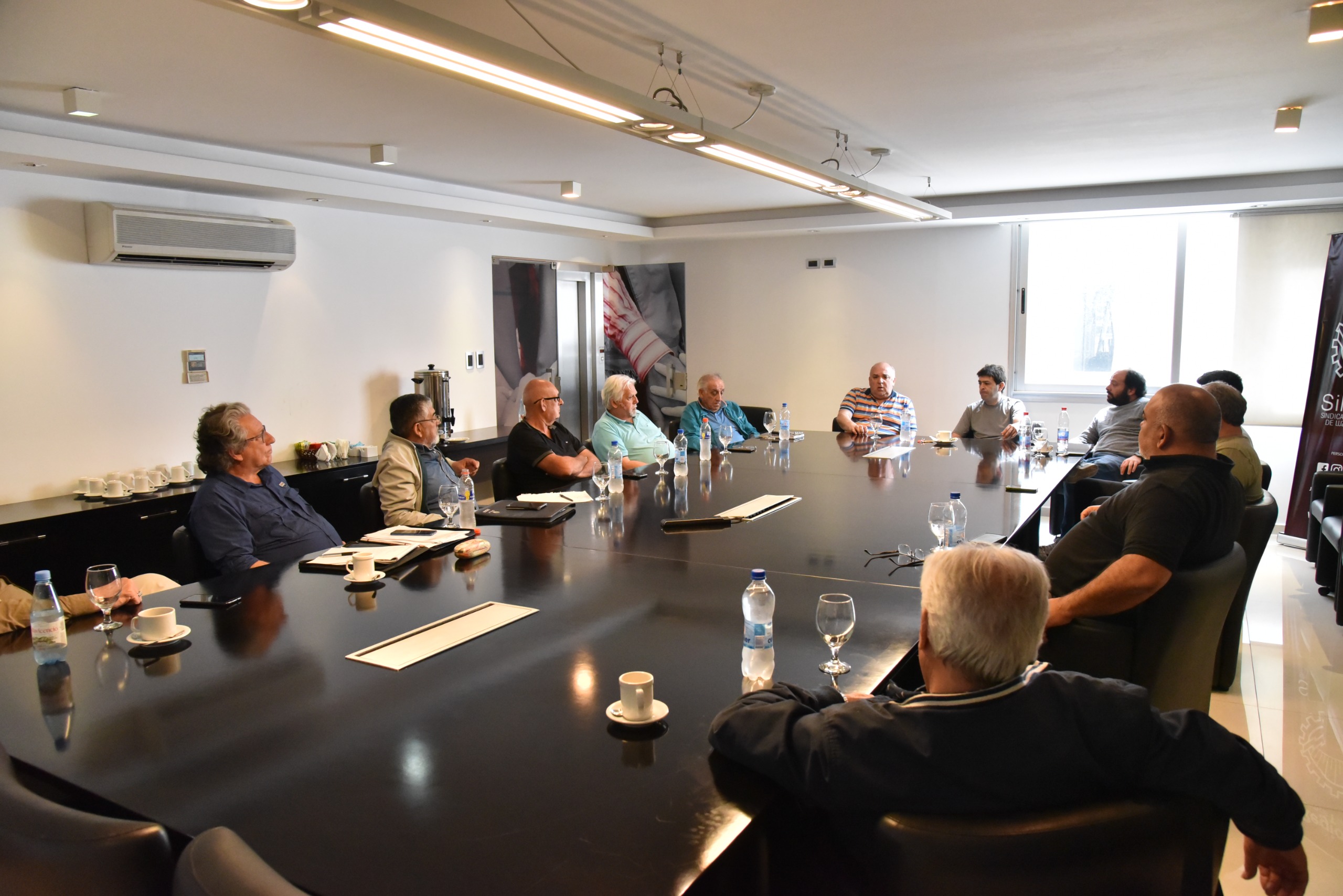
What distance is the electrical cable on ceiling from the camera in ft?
9.92

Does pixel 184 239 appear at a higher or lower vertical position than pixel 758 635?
higher

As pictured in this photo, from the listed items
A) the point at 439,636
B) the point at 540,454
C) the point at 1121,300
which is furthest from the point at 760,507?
the point at 1121,300

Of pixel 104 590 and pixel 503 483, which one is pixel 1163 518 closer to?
pixel 104 590

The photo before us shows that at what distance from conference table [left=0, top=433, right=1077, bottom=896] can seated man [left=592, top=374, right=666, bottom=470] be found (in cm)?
239

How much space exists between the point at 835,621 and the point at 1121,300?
23.5ft

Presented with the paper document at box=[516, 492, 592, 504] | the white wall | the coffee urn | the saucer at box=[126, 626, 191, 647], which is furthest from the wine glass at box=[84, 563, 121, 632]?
the coffee urn

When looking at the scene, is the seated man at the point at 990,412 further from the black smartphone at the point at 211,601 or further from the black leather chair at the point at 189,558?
the black smartphone at the point at 211,601

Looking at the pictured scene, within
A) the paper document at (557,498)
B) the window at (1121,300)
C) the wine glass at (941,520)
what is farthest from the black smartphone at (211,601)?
the window at (1121,300)

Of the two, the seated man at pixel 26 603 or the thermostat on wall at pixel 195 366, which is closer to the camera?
the seated man at pixel 26 603

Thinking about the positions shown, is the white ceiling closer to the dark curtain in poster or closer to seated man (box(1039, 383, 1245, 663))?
seated man (box(1039, 383, 1245, 663))

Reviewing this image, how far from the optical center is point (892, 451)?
5719 millimetres

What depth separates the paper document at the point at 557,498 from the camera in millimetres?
3914

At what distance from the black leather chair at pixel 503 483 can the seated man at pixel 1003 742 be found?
3.27 meters

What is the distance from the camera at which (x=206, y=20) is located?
3.15 metres
